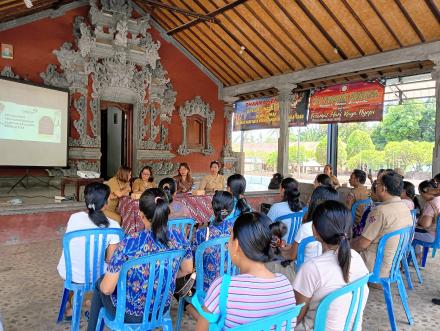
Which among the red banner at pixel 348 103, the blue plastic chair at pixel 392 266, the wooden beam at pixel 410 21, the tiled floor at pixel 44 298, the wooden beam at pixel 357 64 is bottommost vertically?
the tiled floor at pixel 44 298

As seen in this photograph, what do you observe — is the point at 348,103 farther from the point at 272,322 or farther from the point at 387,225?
the point at 272,322

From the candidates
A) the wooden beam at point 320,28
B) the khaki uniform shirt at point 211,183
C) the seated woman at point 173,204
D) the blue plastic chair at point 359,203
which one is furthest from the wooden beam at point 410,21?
the seated woman at point 173,204

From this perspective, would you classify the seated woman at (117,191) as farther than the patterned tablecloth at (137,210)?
Yes

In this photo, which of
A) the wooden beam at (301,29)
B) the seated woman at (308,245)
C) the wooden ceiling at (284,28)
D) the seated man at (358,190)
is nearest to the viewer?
the seated woman at (308,245)

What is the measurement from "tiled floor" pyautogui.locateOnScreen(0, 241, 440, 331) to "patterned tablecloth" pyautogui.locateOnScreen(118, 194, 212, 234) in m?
0.91

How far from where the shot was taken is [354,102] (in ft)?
25.0

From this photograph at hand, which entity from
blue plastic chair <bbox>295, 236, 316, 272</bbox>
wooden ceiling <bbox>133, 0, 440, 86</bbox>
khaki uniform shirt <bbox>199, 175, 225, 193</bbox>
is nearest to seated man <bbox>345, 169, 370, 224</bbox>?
khaki uniform shirt <bbox>199, 175, 225, 193</bbox>

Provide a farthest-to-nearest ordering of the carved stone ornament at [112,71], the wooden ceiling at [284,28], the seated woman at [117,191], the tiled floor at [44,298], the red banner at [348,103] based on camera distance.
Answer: the carved stone ornament at [112,71] → the red banner at [348,103] → the wooden ceiling at [284,28] → the seated woman at [117,191] → the tiled floor at [44,298]

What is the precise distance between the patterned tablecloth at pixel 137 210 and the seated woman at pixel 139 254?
1956mm

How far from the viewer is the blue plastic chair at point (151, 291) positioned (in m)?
1.67

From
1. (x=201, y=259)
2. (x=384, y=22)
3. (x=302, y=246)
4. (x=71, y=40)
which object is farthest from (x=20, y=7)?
(x=302, y=246)

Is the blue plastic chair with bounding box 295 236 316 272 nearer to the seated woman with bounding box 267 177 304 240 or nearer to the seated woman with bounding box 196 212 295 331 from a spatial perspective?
the seated woman with bounding box 267 177 304 240

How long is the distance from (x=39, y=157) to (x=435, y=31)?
744 centimetres

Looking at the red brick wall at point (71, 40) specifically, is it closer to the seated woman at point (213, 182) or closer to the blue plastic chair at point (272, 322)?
the seated woman at point (213, 182)
